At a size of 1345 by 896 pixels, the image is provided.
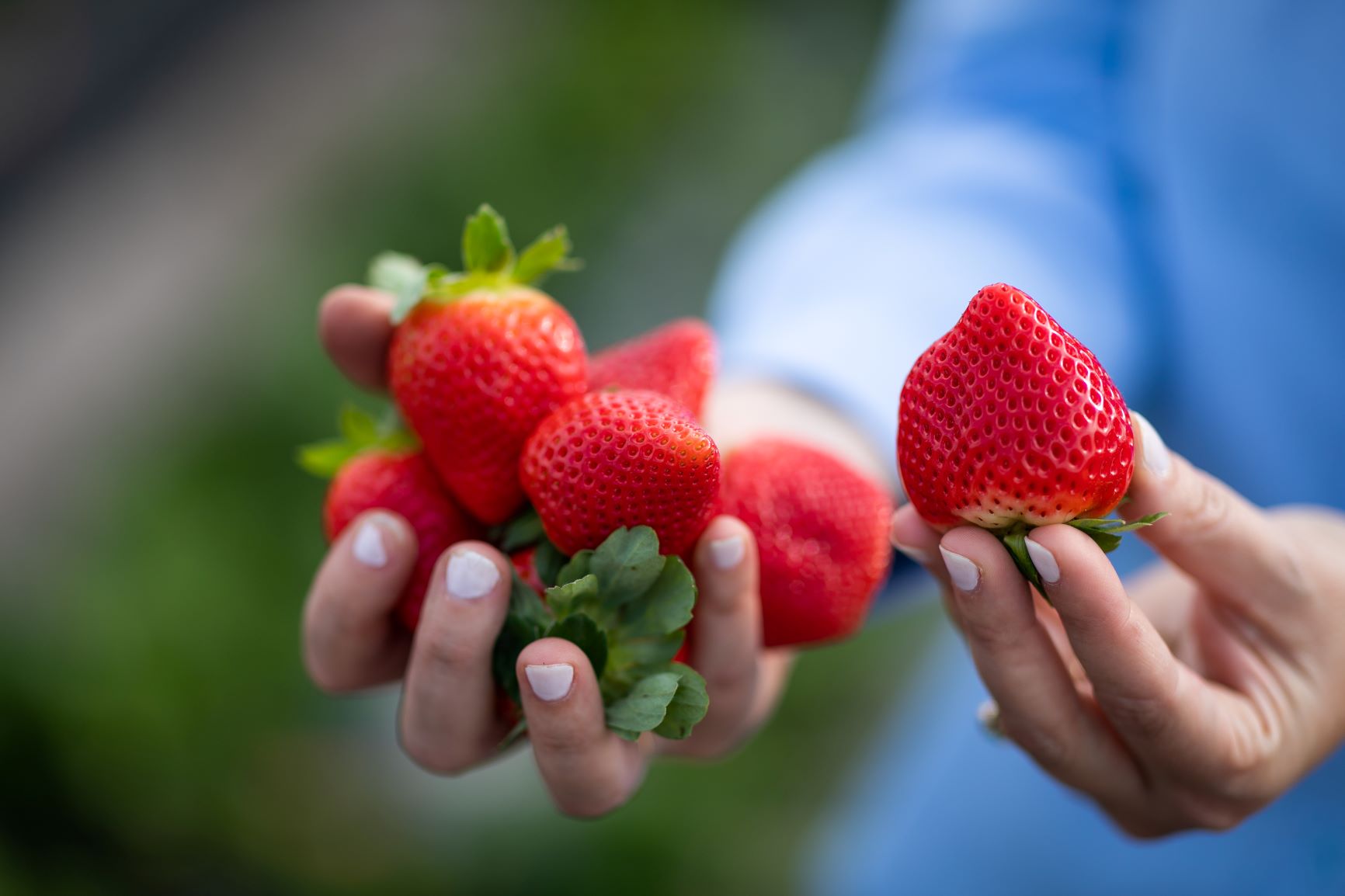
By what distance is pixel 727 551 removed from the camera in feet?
1.99

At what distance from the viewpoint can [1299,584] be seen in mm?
585

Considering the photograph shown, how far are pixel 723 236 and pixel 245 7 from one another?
144cm

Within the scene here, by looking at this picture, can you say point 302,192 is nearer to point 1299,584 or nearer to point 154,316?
point 154,316

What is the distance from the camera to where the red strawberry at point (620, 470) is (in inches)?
21.7

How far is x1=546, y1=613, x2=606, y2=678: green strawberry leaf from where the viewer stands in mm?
561

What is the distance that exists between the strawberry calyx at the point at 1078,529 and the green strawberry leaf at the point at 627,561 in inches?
6.8

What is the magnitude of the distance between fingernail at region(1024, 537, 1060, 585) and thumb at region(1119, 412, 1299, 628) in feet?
0.27

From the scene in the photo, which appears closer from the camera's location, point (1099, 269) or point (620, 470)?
point (620, 470)

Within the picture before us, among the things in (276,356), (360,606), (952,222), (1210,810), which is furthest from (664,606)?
(276,356)

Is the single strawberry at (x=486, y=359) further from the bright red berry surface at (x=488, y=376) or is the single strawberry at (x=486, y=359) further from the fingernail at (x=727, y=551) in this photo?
the fingernail at (x=727, y=551)

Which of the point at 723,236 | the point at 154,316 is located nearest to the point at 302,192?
the point at 154,316

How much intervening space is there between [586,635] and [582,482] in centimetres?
8

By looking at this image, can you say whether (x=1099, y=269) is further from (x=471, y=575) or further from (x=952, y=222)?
(x=471, y=575)

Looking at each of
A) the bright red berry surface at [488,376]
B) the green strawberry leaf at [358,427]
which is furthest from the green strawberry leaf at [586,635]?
the green strawberry leaf at [358,427]
